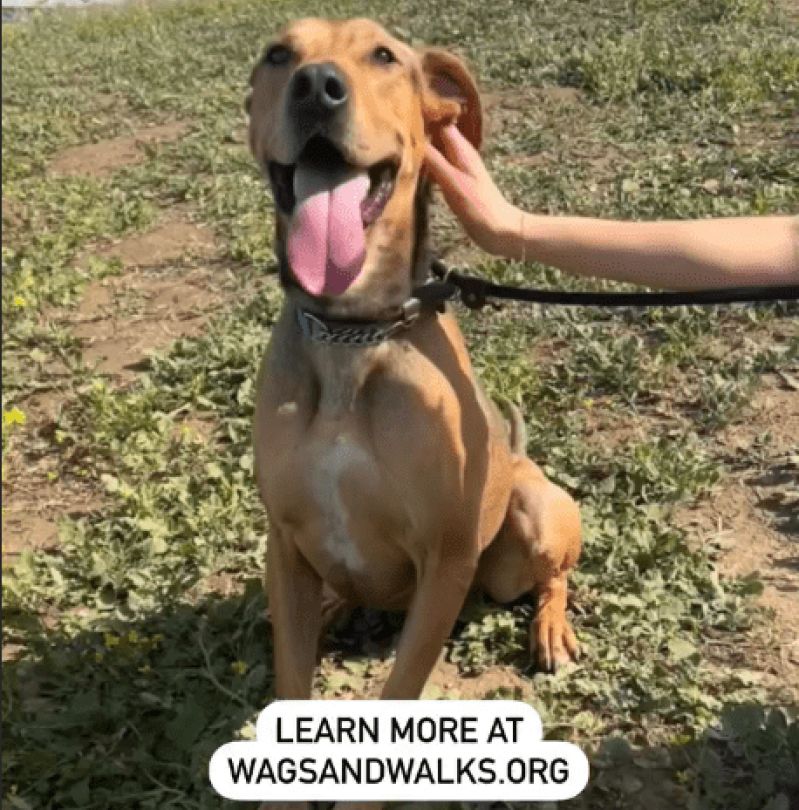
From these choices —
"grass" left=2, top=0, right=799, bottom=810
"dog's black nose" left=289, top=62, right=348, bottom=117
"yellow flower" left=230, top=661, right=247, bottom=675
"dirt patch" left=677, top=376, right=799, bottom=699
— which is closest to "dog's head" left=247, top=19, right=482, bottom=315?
"dog's black nose" left=289, top=62, right=348, bottom=117

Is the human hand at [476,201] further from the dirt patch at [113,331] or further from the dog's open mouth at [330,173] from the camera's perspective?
the dirt patch at [113,331]

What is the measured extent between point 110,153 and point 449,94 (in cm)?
734

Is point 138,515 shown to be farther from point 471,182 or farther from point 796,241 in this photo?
point 796,241

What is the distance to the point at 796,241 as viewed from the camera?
259 centimetres

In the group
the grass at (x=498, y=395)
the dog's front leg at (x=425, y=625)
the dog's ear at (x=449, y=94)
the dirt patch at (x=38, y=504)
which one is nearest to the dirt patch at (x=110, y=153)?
the grass at (x=498, y=395)

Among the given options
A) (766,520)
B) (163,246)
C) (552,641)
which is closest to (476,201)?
(552,641)

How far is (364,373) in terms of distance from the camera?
8.88 ft

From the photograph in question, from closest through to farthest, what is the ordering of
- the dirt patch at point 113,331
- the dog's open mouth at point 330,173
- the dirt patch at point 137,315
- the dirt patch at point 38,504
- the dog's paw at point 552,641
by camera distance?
1. the dog's open mouth at point 330,173
2. the dog's paw at point 552,641
3. the dirt patch at point 38,504
4. the dirt patch at point 113,331
5. the dirt patch at point 137,315

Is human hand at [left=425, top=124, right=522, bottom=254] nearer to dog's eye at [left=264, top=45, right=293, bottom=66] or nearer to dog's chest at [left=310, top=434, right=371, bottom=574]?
dog's eye at [left=264, top=45, right=293, bottom=66]

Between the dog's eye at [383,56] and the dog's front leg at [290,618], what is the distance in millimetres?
1353

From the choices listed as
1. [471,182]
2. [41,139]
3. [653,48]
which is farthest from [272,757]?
[41,139]

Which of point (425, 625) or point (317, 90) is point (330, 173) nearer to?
point (317, 90)

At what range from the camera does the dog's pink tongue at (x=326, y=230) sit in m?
2.40

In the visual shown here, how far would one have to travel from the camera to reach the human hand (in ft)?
8.93
